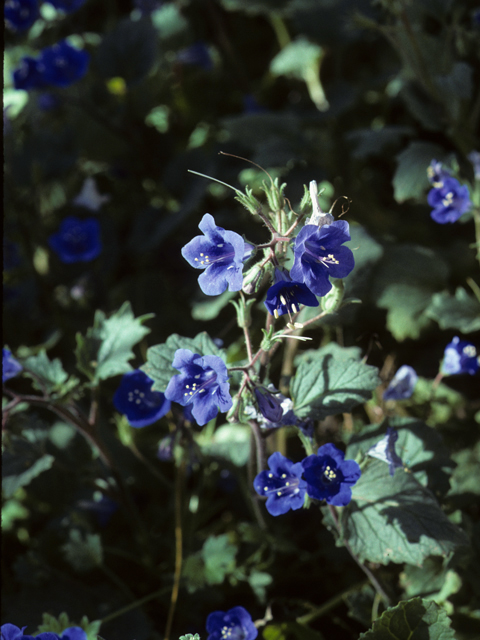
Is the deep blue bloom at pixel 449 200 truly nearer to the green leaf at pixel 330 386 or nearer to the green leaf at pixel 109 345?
the green leaf at pixel 330 386

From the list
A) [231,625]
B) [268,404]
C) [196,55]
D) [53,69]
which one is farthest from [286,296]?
[196,55]

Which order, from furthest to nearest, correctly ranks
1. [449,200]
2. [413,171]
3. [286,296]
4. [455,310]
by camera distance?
[413,171] < [455,310] < [449,200] < [286,296]

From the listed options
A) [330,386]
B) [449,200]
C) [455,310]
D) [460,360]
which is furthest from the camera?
[455,310]

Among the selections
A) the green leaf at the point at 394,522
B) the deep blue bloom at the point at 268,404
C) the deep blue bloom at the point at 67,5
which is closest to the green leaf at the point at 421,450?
the green leaf at the point at 394,522

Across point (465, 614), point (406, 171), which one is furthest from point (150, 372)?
point (406, 171)

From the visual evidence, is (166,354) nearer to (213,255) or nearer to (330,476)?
(213,255)

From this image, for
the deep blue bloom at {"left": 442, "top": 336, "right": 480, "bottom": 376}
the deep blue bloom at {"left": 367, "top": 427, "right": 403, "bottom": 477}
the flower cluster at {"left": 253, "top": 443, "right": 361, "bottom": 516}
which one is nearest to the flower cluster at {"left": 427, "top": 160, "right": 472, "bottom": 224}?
the deep blue bloom at {"left": 442, "top": 336, "right": 480, "bottom": 376}

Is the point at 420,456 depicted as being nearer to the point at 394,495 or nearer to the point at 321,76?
the point at 394,495
